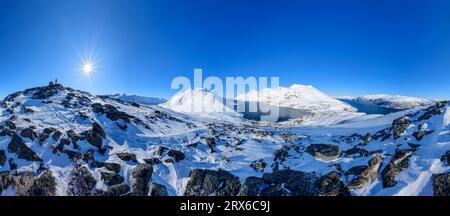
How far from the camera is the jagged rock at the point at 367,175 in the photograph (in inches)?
1009

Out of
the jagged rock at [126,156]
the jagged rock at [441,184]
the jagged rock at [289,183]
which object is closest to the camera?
the jagged rock at [441,184]

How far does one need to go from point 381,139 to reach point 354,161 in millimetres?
9499

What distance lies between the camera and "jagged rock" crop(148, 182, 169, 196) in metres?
25.7

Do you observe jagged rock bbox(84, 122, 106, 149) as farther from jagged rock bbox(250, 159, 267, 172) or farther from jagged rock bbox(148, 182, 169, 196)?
jagged rock bbox(250, 159, 267, 172)

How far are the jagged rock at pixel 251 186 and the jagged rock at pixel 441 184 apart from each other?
14925mm

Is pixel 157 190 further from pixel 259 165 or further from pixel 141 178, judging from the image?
pixel 259 165

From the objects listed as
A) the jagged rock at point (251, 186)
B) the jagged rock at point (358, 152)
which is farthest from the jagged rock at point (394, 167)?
the jagged rock at point (251, 186)

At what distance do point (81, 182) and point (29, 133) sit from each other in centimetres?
1265

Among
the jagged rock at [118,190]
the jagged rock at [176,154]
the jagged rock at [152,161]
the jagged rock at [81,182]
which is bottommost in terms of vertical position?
the jagged rock at [118,190]

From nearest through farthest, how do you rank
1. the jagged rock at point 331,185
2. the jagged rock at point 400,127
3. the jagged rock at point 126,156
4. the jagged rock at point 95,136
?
the jagged rock at point 331,185, the jagged rock at point 126,156, the jagged rock at point 95,136, the jagged rock at point 400,127

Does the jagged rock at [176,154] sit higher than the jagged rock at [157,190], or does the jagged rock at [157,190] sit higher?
the jagged rock at [176,154]

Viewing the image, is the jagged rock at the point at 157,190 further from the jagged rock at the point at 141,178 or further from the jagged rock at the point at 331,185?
the jagged rock at the point at 331,185

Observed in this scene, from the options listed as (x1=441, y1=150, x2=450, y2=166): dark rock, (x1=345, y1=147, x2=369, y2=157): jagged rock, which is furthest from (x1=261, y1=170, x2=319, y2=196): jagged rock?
(x1=441, y1=150, x2=450, y2=166): dark rock
